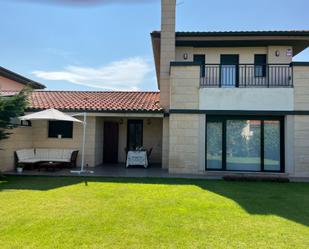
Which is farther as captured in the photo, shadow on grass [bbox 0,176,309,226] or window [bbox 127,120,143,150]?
window [bbox 127,120,143,150]

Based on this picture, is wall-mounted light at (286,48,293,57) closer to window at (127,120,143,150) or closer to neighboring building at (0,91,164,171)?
neighboring building at (0,91,164,171)

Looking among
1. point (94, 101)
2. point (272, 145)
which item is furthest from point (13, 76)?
point (272, 145)

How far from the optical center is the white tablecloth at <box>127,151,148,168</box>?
1647 cm

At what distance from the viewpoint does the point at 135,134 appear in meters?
19.3

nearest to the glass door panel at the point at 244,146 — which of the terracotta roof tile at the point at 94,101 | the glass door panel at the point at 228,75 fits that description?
the glass door panel at the point at 228,75

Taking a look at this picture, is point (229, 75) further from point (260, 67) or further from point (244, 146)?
point (244, 146)

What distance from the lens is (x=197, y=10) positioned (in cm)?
1534

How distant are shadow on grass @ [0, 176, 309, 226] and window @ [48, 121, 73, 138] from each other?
4541mm

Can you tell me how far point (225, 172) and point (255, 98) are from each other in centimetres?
385

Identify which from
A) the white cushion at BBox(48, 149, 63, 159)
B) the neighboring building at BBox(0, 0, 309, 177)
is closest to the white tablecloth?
the neighboring building at BBox(0, 0, 309, 177)

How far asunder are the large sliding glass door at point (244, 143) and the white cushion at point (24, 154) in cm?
913

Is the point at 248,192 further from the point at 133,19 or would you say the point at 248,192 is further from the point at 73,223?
the point at 133,19

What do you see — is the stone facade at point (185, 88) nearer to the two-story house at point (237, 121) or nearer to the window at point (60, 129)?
the two-story house at point (237, 121)

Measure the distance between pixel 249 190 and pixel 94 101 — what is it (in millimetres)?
10936
